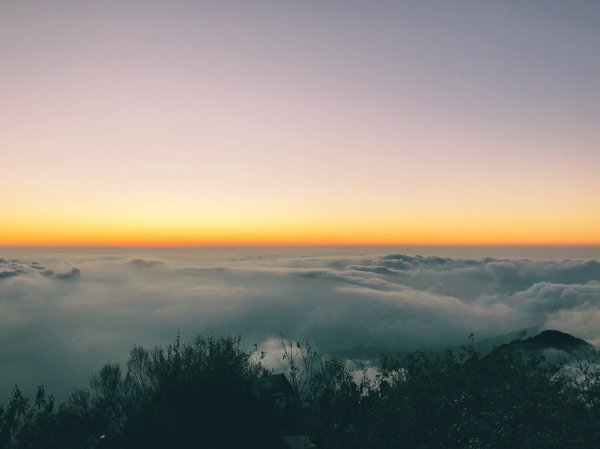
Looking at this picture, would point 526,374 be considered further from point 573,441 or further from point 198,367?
point 198,367

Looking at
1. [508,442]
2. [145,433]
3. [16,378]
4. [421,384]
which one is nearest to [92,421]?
[145,433]

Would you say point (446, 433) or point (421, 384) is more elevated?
point (421, 384)

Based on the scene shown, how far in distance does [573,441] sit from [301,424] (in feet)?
78.8

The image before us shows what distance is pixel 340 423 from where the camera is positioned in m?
39.2

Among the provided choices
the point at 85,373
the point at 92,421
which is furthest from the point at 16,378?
the point at 92,421

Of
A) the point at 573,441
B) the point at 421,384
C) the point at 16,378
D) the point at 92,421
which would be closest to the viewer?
the point at 573,441

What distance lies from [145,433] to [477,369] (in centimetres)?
2635

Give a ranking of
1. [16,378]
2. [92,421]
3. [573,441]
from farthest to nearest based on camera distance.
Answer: [16,378]
[92,421]
[573,441]

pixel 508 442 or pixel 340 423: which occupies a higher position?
pixel 508 442

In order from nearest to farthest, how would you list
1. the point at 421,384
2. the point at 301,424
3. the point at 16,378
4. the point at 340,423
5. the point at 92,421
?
the point at 421,384 < the point at 92,421 < the point at 340,423 < the point at 301,424 < the point at 16,378

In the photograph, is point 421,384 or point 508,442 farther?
point 421,384

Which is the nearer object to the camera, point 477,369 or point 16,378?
point 477,369

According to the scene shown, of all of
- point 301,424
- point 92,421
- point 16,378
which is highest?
point 92,421

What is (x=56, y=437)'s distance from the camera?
34.0 metres
